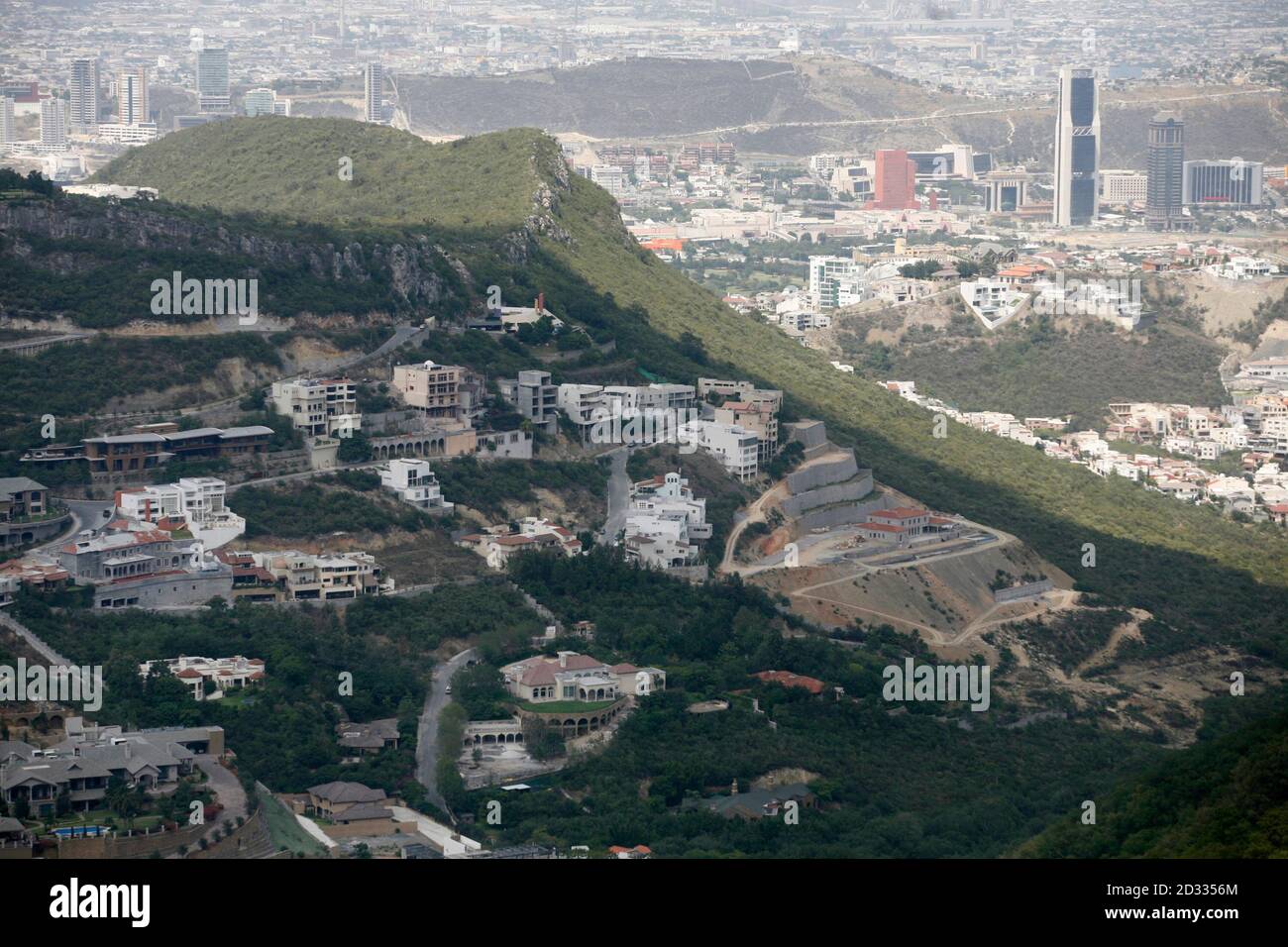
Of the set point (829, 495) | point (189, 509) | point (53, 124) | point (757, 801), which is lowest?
point (757, 801)

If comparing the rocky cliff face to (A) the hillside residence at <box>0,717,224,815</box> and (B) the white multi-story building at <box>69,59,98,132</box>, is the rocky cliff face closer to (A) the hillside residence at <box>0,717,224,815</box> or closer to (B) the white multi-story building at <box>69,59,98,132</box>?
(A) the hillside residence at <box>0,717,224,815</box>

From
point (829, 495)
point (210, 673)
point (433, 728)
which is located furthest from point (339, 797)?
point (829, 495)

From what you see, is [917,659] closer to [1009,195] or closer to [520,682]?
[520,682]

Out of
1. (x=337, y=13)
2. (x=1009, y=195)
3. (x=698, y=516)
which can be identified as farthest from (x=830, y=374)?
(x=337, y=13)

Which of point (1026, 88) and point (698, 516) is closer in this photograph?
point (698, 516)

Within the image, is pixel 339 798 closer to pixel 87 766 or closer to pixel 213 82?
pixel 87 766

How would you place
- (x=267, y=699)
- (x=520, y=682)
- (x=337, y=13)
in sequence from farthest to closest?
(x=337, y=13), (x=520, y=682), (x=267, y=699)
